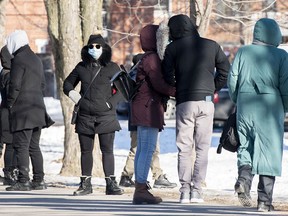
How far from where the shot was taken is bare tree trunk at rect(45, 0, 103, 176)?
1830 centimetres

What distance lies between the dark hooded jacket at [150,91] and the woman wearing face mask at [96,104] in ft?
4.32

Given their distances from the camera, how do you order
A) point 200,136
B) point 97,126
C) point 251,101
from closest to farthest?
1. point 251,101
2. point 200,136
3. point 97,126

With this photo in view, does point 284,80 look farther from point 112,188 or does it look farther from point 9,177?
point 9,177

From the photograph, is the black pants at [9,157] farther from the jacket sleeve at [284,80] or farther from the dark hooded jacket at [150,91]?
the jacket sleeve at [284,80]

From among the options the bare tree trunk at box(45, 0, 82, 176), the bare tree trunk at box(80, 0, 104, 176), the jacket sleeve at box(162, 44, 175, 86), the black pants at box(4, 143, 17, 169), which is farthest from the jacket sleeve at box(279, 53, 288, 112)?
the bare tree trunk at box(80, 0, 104, 176)

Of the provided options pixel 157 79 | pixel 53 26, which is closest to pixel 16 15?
pixel 53 26

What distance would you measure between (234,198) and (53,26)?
7169 mm

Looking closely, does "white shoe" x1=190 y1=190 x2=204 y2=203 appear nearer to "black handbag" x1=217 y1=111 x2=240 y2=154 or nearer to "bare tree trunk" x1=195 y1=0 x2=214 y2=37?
"black handbag" x1=217 y1=111 x2=240 y2=154

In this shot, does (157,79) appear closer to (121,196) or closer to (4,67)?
(121,196)

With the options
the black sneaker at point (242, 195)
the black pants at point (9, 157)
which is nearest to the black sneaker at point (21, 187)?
the black pants at point (9, 157)

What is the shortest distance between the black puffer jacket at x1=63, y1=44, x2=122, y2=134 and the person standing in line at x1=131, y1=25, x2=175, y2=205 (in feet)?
4.39

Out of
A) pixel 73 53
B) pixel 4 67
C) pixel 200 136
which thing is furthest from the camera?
pixel 73 53

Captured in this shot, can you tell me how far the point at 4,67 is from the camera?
1566 cm

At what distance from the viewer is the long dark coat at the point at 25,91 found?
14555mm
